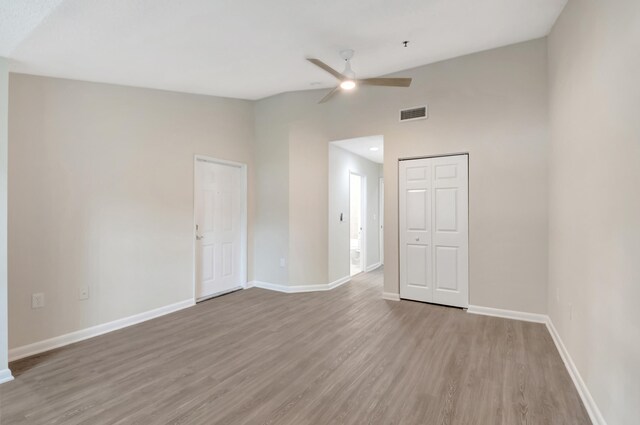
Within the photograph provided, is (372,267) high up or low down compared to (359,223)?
down

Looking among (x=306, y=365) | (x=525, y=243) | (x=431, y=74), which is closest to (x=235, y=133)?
(x=431, y=74)

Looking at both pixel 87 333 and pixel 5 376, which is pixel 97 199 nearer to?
pixel 87 333

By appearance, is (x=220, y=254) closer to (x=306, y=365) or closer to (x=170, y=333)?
(x=170, y=333)

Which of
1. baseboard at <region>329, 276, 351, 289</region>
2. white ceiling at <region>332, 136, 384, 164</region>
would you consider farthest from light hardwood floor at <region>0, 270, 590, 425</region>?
white ceiling at <region>332, 136, 384, 164</region>

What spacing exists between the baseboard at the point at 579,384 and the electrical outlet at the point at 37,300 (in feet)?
14.7

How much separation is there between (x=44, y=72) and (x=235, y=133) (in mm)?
2373

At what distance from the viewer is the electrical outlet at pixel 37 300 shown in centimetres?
290

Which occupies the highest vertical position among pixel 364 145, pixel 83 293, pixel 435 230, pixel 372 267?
pixel 364 145

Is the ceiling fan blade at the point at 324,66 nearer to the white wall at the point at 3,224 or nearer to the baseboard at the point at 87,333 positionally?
the white wall at the point at 3,224

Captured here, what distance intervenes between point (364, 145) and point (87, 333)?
4.44 m

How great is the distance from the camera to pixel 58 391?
7.54 feet

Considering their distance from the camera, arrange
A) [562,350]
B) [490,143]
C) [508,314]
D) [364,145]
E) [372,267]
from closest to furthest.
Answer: [562,350] → [508,314] → [490,143] → [364,145] → [372,267]

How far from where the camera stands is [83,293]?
10.6 ft

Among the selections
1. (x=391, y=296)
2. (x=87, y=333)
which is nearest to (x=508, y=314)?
(x=391, y=296)
